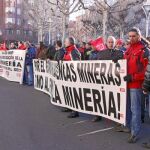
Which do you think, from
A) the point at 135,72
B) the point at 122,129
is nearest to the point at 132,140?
the point at 122,129

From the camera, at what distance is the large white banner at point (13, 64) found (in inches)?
807

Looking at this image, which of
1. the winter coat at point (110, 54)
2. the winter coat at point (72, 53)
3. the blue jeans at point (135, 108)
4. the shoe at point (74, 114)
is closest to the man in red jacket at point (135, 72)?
the blue jeans at point (135, 108)

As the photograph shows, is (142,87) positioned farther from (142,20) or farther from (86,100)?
(142,20)

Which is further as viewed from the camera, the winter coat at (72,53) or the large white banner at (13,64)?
the large white banner at (13,64)

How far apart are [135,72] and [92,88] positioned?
201 centimetres

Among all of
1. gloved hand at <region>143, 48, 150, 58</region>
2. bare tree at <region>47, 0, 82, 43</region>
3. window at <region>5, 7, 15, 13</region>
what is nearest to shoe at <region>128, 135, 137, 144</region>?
gloved hand at <region>143, 48, 150, 58</region>

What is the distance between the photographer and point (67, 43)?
11.3 meters

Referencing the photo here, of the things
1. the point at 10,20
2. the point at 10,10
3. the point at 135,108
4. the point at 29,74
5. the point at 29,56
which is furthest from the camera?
the point at 10,10

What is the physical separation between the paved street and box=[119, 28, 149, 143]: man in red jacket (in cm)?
41

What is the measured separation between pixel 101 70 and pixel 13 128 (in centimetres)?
205

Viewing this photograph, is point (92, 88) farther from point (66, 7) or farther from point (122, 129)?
point (66, 7)

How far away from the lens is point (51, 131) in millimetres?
9164

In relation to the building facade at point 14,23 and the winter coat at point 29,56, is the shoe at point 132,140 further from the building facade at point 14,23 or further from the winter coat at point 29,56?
the building facade at point 14,23

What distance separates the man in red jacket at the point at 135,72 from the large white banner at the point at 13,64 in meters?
12.4
